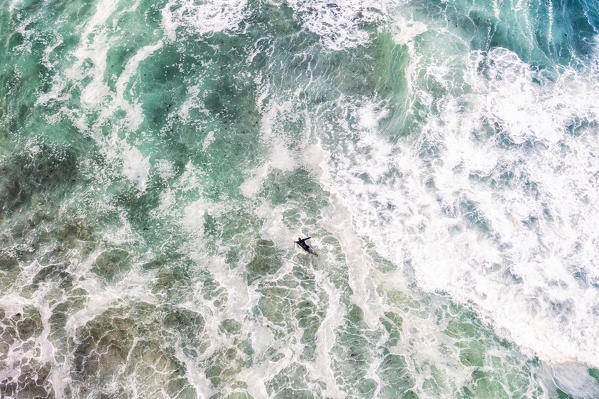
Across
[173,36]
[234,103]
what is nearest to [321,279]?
[234,103]

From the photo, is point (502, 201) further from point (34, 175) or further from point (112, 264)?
point (34, 175)

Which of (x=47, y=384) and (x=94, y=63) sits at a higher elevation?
(x=94, y=63)

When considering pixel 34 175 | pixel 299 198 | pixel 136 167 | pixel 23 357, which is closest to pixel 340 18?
pixel 299 198

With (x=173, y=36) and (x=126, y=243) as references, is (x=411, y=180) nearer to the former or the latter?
(x=126, y=243)

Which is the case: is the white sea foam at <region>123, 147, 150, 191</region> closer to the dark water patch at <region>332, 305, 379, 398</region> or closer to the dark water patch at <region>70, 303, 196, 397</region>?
the dark water patch at <region>70, 303, 196, 397</region>

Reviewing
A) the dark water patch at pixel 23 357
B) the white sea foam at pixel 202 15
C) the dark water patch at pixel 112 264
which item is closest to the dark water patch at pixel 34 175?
the dark water patch at pixel 112 264

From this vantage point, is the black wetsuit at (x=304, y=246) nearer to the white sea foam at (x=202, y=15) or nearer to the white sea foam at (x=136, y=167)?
the white sea foam at (x=136, y=167)

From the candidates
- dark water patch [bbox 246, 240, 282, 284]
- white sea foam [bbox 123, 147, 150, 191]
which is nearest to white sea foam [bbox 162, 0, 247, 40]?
white sea foam [bbox 123, 147, 150, 191]
